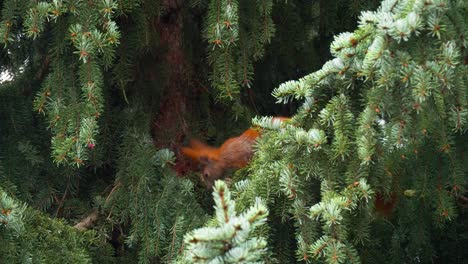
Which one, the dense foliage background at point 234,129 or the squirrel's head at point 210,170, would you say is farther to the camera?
the squirrel's head at point 210,170

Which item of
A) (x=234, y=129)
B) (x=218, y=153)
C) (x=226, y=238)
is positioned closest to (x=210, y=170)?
(x=218, y=153)

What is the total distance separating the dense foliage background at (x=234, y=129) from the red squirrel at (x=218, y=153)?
2.0 inches

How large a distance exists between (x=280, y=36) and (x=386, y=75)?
4.81 ft

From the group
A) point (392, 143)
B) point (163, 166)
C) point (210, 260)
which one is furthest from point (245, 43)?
point (210, 260)

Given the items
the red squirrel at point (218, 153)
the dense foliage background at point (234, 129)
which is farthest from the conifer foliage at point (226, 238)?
the red squirrel at point (218, 153)

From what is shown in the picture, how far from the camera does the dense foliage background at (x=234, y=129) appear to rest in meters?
1.83

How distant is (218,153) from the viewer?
3.05m

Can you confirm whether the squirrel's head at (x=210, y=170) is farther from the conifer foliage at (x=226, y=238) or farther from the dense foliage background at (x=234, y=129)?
the conifer foliage at (x=226, y=238)

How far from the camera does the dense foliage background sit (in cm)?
183

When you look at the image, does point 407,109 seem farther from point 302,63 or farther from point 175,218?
point 302,63

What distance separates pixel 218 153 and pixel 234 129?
0.13m

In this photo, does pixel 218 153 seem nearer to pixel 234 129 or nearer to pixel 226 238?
pixel 234 129

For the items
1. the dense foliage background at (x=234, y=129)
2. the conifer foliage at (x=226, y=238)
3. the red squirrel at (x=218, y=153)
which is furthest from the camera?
the red squirrel at (x=218, y=153)

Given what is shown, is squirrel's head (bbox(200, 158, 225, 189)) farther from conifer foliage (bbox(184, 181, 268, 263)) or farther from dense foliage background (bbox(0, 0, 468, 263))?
conifer foliage (bbox(184, 181, 268, 263))
